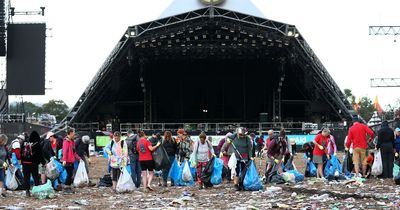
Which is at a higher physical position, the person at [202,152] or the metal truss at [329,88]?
the metal truss at [329,88]

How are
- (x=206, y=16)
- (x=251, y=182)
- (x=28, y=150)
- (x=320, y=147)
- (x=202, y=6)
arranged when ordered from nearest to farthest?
(x=28, y=150) < (x=251, y=182) < (x=320, y=147) < (x=206, y=16) < (x=202, y=6)

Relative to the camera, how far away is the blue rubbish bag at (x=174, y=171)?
46.1 feet

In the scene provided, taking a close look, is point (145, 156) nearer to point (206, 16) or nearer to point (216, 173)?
point (216, 173)

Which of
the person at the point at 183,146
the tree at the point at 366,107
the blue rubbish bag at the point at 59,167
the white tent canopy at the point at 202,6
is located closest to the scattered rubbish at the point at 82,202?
the blue rubbish bag at the point at 59,167

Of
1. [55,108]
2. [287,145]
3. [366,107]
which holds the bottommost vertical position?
[287,145]

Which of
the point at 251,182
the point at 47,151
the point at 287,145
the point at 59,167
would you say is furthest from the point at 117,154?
the point at 287,145

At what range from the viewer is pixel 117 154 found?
41.3 feet

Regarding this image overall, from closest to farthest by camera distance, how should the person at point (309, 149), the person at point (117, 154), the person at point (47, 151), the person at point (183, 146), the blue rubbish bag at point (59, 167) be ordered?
the person at point (117, 154) → the blue rubbish bag at point (59, 167) → the person at point (47, 151) → the person at point (183, 146) → the person at point (309, 149)

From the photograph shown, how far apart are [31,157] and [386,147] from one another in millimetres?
7486

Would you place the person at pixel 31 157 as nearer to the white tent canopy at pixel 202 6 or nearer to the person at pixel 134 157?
the person at pixel 134 157

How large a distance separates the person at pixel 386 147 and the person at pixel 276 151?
210 centimetres

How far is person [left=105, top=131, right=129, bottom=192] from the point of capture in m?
12.6

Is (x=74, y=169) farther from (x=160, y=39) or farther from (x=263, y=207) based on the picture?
(x=160, y=39)

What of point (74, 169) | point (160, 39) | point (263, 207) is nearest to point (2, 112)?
point (160, 39)
